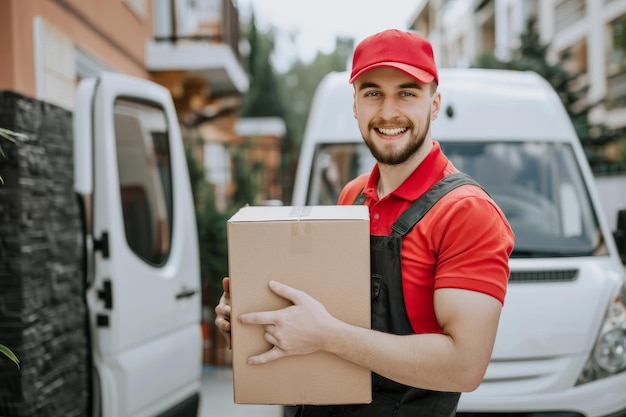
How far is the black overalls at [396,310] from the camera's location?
5.63ft

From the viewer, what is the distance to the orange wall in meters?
4.21

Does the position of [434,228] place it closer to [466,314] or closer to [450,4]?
[466,314]

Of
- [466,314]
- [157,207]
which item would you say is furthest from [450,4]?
[466,314]

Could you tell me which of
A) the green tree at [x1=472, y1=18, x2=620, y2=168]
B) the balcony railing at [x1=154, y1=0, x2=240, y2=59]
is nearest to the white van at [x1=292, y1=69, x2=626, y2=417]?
the balcony railing at [x1=154, y1=0, x2=240, y2=59]

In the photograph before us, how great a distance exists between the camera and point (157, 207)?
4148 millimetres

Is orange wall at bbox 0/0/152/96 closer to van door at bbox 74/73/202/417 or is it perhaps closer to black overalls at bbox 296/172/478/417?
van door at bbox 74/73/202/417

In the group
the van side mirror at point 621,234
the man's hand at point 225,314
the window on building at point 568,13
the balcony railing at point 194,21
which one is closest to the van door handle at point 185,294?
the man's hand at point 225,314

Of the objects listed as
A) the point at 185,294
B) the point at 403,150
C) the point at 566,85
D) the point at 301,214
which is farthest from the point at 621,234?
the point at 566,85

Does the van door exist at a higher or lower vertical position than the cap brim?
lower

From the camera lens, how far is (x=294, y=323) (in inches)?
63.5

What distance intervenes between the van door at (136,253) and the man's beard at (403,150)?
147cm

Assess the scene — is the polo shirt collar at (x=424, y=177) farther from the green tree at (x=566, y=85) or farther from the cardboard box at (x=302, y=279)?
the green tree at (x=566, y=85)

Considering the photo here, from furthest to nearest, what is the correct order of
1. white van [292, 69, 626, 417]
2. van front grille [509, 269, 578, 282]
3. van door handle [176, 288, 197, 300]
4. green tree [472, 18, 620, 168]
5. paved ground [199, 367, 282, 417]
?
green tree [472, 18, 620, 168], paved ground [199, 367, 282, 417], van door handle [176, 288, 197, 300], van front grille [509, 269, 578, 282], white van [292, 69, 626, 417]

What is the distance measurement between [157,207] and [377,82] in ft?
8.54
